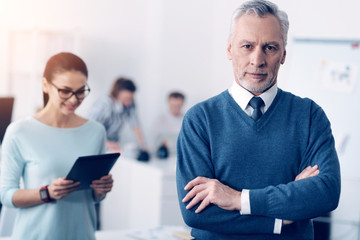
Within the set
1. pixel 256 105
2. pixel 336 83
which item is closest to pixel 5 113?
pixel 256 105

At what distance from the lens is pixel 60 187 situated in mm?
1572

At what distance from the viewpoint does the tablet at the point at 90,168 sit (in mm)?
1517

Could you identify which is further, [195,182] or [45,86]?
[45,86]

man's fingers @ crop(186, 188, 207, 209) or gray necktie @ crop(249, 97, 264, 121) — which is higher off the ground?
gray necktie @ crop(249, 97, 264, 121)

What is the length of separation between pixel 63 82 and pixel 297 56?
2.27 metres

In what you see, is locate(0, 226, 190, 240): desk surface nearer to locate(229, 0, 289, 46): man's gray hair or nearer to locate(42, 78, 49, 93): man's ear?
locate(42, 78, 49, 93): man's ear

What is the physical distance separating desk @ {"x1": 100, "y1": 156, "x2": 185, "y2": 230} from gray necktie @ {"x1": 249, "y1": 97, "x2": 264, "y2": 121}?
2227mm

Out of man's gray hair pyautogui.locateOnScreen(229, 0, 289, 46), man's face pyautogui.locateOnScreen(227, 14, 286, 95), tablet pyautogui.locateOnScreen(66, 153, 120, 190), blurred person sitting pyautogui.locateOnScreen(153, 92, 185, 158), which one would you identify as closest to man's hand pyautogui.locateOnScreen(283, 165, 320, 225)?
man's face pyautogui.locateOnScreen(227, 14, 286, 95)

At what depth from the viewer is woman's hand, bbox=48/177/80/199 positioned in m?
1.57

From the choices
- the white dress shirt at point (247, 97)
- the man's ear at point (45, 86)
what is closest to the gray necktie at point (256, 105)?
the white dress shirt at point (247, 97)

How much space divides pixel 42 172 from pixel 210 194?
63cm

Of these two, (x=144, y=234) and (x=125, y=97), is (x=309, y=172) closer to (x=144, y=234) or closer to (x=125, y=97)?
(x=144, y=234)

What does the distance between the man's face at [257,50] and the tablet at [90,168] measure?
0.52 metres

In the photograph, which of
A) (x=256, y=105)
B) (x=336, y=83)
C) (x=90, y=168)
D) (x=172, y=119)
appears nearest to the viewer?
(x=256, y=105)
